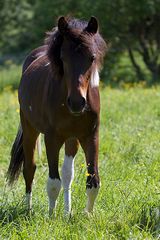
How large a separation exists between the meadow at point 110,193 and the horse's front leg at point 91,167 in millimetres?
116

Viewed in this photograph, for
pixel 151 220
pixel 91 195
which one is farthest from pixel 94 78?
pixel 151 220

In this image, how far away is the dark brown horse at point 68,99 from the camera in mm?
4504

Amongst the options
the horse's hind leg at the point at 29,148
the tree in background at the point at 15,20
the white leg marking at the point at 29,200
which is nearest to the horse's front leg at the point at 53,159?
the white leg marking at the point at 29,200

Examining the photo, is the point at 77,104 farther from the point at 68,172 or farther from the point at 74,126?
the point at 68,172

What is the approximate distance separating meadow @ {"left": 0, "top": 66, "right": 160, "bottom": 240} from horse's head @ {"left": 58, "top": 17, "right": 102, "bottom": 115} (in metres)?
0.95

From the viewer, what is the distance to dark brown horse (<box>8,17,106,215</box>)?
4504 millimetres

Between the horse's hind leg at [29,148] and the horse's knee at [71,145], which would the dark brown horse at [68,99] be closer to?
the horse's knee at [71,145]

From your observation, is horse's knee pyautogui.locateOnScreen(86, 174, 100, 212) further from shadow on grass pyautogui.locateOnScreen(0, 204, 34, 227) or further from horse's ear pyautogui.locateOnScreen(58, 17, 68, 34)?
horse's ear pyautogui.locateOnScreen(58, 17, 68, 34)

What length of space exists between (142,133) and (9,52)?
93.3 ft

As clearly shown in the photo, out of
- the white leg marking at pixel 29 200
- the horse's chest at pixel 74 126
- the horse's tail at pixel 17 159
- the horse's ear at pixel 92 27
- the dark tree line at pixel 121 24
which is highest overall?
the dark tree line at pixel 121 24

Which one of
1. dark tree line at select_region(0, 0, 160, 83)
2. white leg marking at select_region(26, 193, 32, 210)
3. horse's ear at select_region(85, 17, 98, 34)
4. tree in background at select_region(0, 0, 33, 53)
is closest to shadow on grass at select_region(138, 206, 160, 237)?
white leg marking at select_region(26, 193, 32, 210)

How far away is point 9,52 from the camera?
1422 inches

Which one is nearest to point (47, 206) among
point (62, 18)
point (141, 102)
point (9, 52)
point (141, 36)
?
point (62, 18)

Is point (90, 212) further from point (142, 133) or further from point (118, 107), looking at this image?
point (118, 107)
